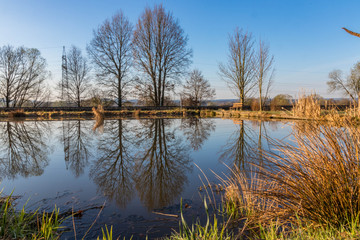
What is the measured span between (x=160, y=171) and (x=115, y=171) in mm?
879

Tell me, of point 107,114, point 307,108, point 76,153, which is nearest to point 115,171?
point 76,153

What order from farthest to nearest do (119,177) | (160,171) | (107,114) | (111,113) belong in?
(111,113) < (107,114) < (160,171) < (119,177)

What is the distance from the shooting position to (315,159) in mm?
1825

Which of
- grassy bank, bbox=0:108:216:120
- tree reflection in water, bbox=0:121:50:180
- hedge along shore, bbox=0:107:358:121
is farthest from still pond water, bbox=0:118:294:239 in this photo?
grassy bank, bbox=0:108:216:120

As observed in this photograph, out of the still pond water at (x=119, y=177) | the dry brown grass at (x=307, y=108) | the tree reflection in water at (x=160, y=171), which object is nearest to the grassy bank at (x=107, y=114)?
the still pond water at (x=119, y=177)

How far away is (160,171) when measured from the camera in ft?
13.3

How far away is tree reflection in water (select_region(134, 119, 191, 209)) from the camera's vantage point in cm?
290

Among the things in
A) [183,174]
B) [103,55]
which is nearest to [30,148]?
[183,174]

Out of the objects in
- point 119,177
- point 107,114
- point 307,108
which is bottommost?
point 119,177

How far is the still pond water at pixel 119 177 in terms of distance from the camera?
230 cm

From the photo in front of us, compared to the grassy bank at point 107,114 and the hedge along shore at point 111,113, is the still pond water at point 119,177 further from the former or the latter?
the grassy bank at point 107,114

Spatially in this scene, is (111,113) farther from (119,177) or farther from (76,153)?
(119,177)

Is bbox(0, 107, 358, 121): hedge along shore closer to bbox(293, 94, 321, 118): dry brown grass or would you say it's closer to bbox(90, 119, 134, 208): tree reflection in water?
bbox(293, 94, 321, 118): dry brown grass

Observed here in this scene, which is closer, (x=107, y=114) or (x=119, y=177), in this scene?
(x=119, y=177)
